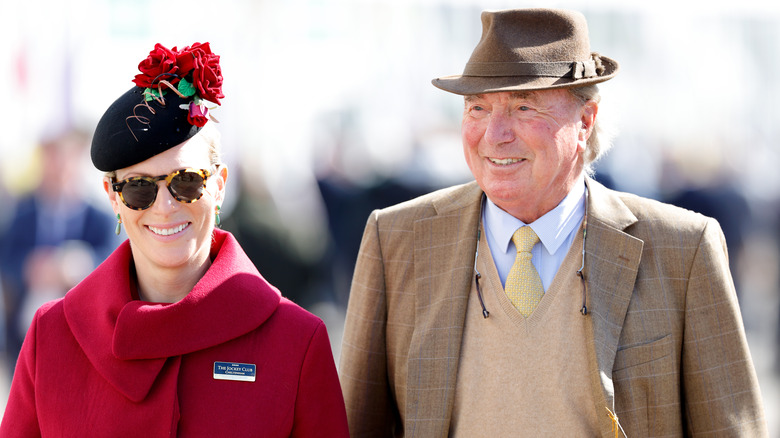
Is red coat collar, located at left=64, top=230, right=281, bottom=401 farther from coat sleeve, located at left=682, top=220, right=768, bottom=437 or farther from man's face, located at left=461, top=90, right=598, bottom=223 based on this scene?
coat sleeve, located at left=682, top=220, right=768, bottom=437

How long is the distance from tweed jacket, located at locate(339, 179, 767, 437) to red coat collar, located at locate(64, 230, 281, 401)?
0.57 metres

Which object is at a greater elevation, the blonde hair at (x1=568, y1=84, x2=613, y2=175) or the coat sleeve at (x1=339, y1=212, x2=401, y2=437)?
the blonde hair at (x1=568, y1=84, x2=613, y2=175)

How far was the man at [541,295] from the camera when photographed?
108 inches

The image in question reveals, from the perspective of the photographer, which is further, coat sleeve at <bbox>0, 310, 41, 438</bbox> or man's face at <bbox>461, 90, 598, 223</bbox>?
man's face at <bbox>461, 90, 598, 223</bbox>

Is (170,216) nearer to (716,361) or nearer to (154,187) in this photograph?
(154,187)

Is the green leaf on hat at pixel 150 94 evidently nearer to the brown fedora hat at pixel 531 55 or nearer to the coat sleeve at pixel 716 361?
the brown fedora hat at pixel 531 55

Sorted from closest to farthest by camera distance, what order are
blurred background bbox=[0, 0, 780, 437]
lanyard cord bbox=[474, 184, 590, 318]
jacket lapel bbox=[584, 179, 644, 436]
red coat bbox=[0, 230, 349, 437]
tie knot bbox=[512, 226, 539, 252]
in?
1. red coat bbox=[0, 230, 349, 437]
2. jacket lapel bbox=[584, 179, 644, 436]
3. lanyard cord bbox=[474, 184, 590, 318]
4. tie knot bbox=[512, 226, 539, 252]
5. blurred background bbox=[0, 0, 780, 437]

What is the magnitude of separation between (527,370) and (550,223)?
1.67ft

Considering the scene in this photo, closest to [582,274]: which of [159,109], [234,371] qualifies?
[234,371]

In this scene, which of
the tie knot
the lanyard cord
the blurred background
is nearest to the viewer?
the lanyard cord

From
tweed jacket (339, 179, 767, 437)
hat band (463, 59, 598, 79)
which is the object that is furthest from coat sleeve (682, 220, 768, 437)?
hat band (463, 59, 598, 79)

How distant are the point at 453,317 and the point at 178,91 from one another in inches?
43.9

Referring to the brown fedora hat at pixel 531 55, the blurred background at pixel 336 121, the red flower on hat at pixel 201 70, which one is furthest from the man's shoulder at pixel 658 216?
the blurred background at pixel 336 121

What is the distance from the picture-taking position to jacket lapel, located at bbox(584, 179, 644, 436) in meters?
2.69
